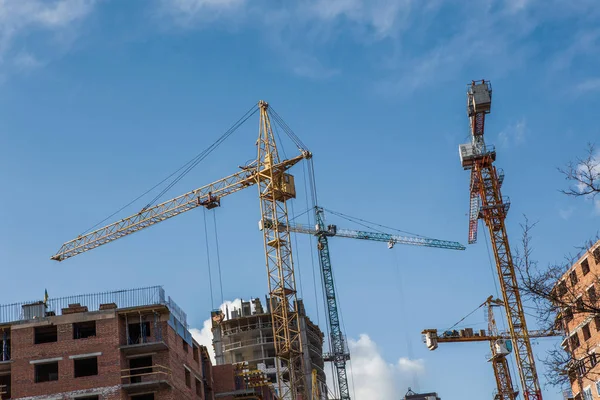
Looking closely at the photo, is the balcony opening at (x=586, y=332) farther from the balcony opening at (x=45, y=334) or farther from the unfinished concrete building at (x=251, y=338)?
the unfinished concrete building at (x=251, y=338)

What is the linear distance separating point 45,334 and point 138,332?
7.54 metres

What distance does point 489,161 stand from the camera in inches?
4417

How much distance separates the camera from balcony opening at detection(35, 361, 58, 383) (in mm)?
74713

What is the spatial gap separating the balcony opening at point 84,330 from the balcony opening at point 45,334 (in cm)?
187

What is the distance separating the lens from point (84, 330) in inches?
3022

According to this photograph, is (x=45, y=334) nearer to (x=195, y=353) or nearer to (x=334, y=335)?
(x=195, y=353)

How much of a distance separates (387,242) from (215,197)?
70104 millimetres

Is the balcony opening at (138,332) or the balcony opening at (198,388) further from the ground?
the balcony opening at (138,332)

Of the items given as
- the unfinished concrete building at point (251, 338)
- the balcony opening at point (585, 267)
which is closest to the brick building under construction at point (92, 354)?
the balcony opening at point (585, 267)

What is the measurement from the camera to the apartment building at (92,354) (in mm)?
73125

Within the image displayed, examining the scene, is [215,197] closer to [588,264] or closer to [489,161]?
[489,161]

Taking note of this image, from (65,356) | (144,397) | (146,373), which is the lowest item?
(144,397)

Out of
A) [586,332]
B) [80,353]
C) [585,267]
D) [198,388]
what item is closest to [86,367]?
[80,353]

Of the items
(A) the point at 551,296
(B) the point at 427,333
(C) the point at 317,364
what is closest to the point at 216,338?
(C) the point at 317,364
